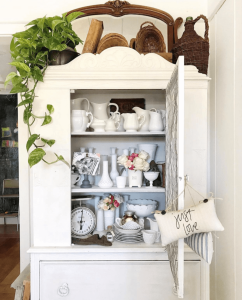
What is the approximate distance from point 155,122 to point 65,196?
714 mm

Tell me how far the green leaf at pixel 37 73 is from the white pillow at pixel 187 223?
1.00 meters

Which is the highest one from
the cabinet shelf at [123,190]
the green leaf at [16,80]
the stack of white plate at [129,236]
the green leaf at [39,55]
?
the green leaf at [39,55]

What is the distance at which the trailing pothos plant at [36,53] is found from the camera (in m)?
1.57

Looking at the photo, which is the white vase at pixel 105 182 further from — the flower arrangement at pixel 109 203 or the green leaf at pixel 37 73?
the green leaf at pixel 37 73

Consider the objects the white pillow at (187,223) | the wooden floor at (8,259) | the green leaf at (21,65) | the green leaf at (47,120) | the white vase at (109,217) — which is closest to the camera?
the white pillow at (187,223)

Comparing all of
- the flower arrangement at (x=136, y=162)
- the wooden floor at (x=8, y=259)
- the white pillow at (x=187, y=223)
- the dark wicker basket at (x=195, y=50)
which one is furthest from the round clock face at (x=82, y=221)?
the wooden floor at (x=8, y=259)

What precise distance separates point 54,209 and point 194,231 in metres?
0.85

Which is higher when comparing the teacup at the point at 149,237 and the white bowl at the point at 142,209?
the white bowl at the point at 142,209

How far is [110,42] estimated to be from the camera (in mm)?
1783

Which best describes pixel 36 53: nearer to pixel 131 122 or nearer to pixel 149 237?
pixel 131 122

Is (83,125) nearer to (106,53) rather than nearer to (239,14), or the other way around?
(106,53)

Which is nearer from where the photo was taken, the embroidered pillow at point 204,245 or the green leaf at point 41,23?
the embroidered pillow at point 204,245

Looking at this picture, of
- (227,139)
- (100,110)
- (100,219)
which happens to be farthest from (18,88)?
(227,139)

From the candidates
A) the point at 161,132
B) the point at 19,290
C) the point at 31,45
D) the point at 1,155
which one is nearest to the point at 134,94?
the point at 161,132
